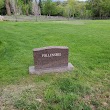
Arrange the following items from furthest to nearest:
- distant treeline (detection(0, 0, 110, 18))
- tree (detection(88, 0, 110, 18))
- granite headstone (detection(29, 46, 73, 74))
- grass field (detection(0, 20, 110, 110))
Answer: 1. tree (detection(88, 0, 110, 18))
2. distant treeline (detection(0, 0, 110, 18))
3. granite headstone (detection(29, 46, 73, 74))
4. grass field (detection(0, 20, 110, 110))

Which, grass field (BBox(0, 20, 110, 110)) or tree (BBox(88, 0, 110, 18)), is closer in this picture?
grass field (BBox(0, 20, 110, 110))

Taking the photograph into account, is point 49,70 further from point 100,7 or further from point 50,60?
point 100,7

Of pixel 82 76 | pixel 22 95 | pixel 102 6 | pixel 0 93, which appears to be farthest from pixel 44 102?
pixel 102 6

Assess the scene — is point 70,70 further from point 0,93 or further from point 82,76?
point 0,93

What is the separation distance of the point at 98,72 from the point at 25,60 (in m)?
2.29

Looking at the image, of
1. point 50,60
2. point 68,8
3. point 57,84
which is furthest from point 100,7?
point 57,84

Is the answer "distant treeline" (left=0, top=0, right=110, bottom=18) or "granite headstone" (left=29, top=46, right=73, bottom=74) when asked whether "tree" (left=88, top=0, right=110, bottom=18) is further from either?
"granite headstone" (left=29, top=46, right=73, bottom=74)

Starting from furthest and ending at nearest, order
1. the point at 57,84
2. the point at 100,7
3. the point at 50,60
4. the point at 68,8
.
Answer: the point at 68,8 < the point at 100,7 < the point at 50,60 < the point at 57,84

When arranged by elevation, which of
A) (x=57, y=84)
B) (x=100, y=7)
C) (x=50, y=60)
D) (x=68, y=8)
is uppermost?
(x=100, y=7)

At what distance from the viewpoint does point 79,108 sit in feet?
10.8

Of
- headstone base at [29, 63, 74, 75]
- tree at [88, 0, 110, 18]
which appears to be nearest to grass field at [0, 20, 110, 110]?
headstone base at [29, 63, 74, 75]

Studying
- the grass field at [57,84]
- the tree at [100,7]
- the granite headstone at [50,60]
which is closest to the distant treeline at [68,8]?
the tree at [100,7]

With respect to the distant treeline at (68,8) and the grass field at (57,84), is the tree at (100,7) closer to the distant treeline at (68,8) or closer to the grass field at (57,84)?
the distant treeline at (68,8)

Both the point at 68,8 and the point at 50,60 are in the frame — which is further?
the point at 68,8
